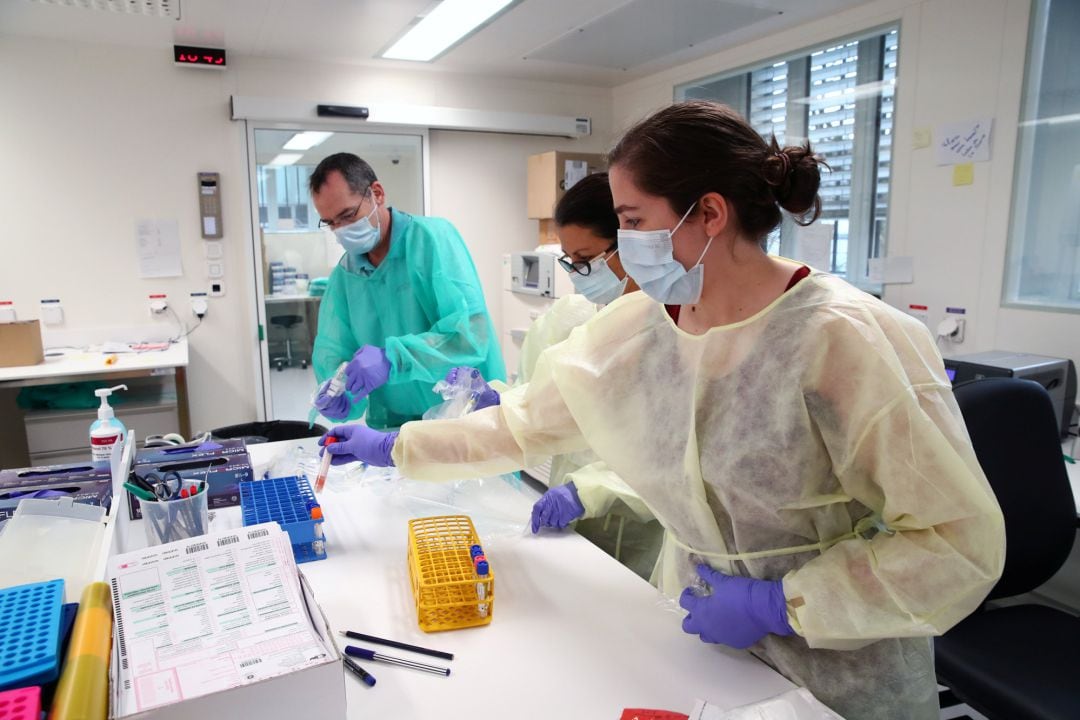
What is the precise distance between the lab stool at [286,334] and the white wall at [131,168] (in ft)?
0.62

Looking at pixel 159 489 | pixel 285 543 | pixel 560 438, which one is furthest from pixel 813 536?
pixel 159 489

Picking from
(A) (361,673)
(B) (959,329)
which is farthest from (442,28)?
(A) (361,673)

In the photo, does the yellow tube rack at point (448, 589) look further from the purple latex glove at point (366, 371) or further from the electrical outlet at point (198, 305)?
the electrical outlet at point (198, 305)

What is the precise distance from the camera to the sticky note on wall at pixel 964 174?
2.75m

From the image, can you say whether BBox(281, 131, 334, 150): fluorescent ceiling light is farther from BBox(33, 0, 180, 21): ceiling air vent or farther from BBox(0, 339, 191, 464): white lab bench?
BBox(0, 339, 191, 464): white lab bench

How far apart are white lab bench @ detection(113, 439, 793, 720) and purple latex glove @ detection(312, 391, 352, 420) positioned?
583mm

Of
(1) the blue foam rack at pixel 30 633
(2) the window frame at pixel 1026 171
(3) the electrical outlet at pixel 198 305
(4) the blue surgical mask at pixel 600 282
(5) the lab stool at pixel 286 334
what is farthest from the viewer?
(5) the lab stool at pixel 286 334

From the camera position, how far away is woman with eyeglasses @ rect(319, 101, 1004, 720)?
893mm

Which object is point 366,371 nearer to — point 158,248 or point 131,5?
point 131,5

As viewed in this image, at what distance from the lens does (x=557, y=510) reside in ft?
4.62

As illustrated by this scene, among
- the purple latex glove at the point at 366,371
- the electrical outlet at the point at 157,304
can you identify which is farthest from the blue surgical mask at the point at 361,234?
the electrical outlet at the point at 157,304

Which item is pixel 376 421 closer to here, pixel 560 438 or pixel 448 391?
pixel 448 391

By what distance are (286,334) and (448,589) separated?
3.62 meters

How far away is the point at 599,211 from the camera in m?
1.63
